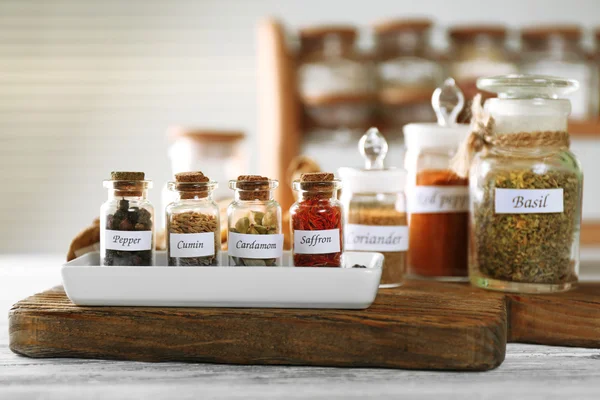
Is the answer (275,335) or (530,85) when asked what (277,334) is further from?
(530,85)

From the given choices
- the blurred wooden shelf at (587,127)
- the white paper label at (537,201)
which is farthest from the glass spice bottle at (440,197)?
the blurred wooden shelf at (587,127)

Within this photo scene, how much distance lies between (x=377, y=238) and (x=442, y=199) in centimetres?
12

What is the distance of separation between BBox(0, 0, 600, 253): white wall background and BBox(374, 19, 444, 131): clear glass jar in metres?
1.22

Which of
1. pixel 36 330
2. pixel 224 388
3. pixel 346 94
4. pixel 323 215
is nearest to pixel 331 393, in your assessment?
pixel 224 388

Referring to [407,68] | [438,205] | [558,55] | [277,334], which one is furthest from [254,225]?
[558,55]

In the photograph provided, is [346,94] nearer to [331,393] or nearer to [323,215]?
[323,215]

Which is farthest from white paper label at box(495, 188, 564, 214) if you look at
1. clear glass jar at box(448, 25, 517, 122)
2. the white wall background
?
the white wall background

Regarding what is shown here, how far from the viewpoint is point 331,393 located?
57 cm

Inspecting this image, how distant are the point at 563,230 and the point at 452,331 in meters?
0.22

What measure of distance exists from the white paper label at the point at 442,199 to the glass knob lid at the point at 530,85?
0.46 ft

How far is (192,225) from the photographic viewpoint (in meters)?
0.72

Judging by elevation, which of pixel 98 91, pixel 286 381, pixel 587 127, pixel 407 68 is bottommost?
pixel 286 381

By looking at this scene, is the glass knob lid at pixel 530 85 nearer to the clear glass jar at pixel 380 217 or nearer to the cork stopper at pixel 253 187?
the clear glass jar at pixel 380 217

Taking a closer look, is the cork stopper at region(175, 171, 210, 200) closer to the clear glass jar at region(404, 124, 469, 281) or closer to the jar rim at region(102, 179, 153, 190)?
the jar rim at region(102, 179, 153, 190)
